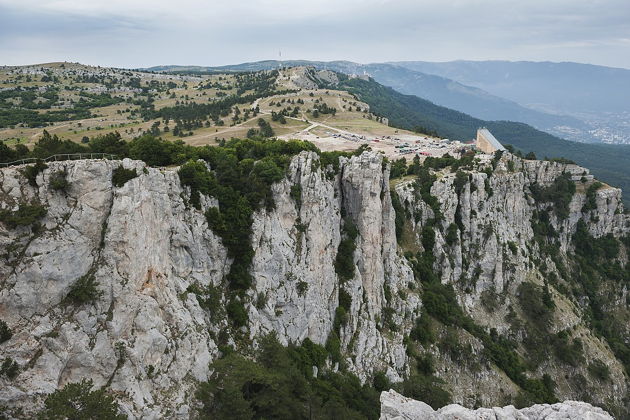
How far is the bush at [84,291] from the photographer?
24.5 m

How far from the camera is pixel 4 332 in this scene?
2173cm

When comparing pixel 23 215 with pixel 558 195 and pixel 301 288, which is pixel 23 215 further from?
pixel 558 195

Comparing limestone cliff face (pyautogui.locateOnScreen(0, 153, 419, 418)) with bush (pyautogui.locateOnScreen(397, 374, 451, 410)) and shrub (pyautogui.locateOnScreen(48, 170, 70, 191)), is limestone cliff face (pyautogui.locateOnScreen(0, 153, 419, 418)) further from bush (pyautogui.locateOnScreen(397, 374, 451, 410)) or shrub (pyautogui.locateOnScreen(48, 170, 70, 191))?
bush (pyautogui.locateOnScreen(397, 374, 451, 410))

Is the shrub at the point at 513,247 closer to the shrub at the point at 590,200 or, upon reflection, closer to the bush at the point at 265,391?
the shrub at the point at 590,200

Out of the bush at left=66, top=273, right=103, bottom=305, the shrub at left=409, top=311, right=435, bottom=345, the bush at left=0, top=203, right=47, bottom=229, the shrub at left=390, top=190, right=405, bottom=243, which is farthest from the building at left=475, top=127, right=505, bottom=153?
the bush at left=0, top=203, right=47, bottom=229

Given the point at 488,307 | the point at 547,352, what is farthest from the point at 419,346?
the point at 547,352

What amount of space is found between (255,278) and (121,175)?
51.0 ft

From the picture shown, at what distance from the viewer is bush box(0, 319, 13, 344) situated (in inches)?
852

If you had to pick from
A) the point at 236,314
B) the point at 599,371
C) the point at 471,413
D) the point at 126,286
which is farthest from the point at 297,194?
the point at 599,371

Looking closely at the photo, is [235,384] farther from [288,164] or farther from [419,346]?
[419,346]

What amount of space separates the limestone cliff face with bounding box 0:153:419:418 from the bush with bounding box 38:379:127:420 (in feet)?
4.44

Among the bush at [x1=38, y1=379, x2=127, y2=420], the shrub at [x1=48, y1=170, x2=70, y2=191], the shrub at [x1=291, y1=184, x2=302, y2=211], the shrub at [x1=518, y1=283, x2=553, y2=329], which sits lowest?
the shrub at [x1=518, y1=283, x2=553, y2=329]

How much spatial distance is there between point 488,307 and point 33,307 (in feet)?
218

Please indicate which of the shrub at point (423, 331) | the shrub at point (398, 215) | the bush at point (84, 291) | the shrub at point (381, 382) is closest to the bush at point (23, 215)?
the bush at point (84, 291)
